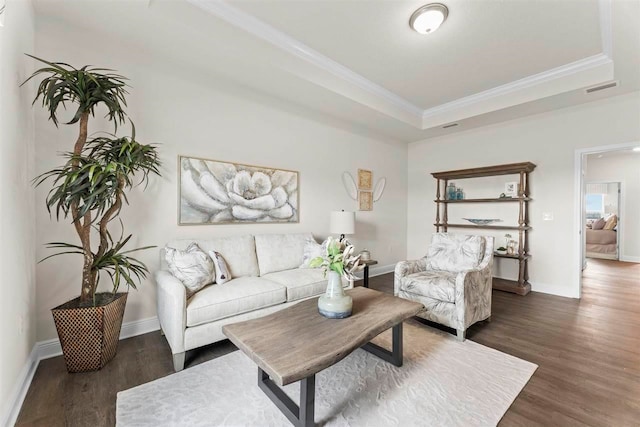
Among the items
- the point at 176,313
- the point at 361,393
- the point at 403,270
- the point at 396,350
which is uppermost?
the point at 403,270

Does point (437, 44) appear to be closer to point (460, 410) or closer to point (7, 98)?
point (460, 410)

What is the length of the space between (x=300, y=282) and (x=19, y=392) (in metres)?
2.03

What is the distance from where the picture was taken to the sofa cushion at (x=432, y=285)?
2.56 meters

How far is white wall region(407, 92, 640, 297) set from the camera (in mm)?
3529

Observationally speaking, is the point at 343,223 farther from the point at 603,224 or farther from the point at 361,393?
the point at 603,224

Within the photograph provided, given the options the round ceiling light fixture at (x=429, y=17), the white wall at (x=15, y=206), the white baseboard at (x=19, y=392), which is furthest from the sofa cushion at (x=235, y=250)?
the round ceiling light fixture at (x=429, y=17)

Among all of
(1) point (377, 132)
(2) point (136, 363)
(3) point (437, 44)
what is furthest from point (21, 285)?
(1) point (377, 132)

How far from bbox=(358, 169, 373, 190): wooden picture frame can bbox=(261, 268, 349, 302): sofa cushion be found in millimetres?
2174

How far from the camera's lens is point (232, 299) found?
2268 mm

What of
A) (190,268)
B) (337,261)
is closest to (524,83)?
(337,261)

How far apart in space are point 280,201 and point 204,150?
44.4 inches

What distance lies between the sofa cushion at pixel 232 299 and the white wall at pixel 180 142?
831mm

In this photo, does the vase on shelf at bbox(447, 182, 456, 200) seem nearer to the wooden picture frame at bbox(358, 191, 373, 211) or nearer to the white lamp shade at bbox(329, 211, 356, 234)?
the wooden picture frame at bbox(358, 191, 373, 211)

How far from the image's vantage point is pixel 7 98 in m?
1.56
